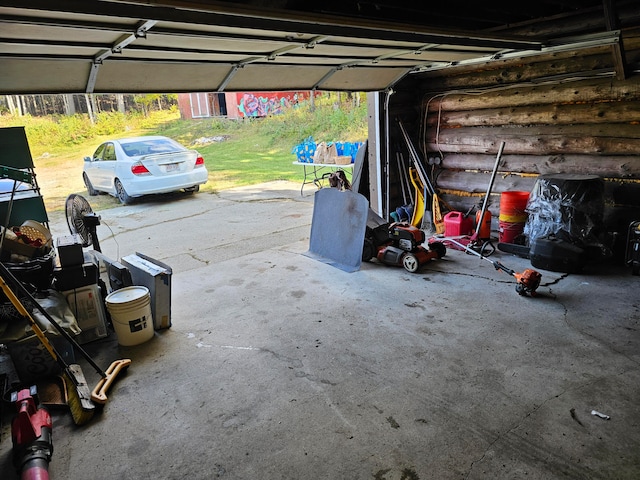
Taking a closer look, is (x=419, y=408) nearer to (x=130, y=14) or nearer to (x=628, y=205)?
(x=130, y=14)

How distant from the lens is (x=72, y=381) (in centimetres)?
273

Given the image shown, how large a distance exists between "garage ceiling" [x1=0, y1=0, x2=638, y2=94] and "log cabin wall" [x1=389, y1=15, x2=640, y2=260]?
0.51m

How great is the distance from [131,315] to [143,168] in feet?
19.2

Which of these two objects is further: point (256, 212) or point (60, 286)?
point (256, 212)

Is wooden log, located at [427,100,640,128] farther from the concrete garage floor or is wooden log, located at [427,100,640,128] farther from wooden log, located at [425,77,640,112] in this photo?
the concrete garage floor

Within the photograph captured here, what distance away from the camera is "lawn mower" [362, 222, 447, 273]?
4.71m

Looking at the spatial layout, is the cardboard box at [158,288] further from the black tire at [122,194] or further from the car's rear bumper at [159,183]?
the black tire at [122,194]

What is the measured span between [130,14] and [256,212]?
5875mm

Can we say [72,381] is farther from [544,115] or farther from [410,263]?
[544,115]

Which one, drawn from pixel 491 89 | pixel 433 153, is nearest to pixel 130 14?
pixel 491 89

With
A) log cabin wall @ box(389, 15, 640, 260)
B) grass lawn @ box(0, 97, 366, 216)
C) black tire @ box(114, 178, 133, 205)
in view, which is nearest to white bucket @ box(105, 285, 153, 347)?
log cabin wall @ box(389, 15, 640, 260)

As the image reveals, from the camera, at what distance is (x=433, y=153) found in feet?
21.4

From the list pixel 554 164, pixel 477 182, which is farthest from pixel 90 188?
pixel 554 164

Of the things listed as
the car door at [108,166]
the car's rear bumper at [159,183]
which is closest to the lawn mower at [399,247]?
the car's rear bumper at [159,183]
